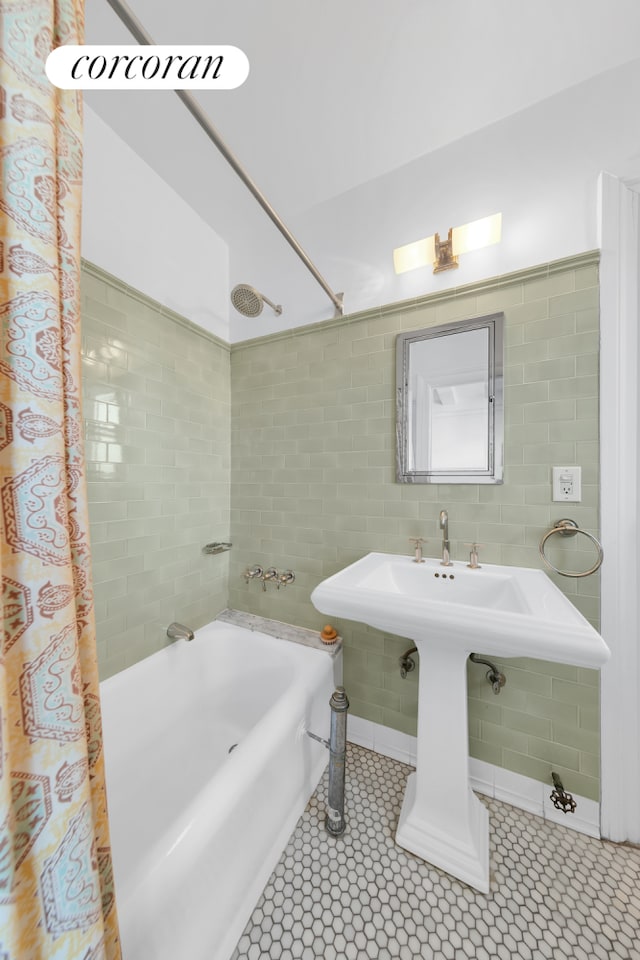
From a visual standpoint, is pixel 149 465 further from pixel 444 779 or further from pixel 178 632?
pixel 444 779

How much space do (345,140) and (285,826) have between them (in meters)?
2.54

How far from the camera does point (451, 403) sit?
1.31m

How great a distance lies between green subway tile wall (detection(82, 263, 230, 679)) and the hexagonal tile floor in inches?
36.9

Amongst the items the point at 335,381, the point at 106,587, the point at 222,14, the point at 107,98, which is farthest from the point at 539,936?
the point at 107,98

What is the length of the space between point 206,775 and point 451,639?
45.9 inches

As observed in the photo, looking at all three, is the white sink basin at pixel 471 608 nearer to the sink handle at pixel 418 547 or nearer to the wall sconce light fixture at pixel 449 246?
the sink handle at pixel 418 547

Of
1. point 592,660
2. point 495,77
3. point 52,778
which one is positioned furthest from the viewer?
point 495,77

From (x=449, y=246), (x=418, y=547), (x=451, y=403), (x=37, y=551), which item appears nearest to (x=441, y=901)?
(x=418, y=547)

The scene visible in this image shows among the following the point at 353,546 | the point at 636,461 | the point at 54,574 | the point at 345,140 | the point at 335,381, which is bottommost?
the point at 353,546

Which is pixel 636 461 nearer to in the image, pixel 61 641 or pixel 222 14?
pixel 61 641

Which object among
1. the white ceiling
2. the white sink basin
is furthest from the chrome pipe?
the white ceiling

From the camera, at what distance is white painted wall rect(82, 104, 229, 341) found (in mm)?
1243

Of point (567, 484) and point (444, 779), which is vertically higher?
point (567, 484)

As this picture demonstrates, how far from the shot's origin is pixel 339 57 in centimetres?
106
